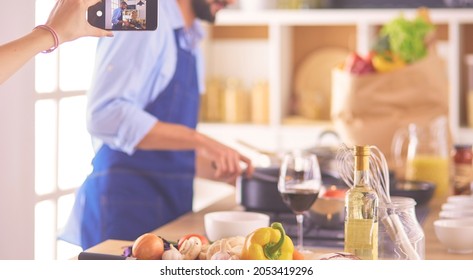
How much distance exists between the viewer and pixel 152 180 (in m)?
2.19

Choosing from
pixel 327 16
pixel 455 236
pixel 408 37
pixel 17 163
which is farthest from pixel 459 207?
pixel 327 16

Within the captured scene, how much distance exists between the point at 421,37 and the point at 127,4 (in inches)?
68.3

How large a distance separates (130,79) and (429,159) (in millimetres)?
896

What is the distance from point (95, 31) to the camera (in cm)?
135

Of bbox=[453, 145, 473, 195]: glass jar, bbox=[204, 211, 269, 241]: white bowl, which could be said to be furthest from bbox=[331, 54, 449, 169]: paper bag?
bbox=[204, 211, 269, 241]: white bowl

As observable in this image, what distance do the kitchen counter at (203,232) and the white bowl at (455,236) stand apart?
0.05 feet

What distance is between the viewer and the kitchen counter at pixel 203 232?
1.55m

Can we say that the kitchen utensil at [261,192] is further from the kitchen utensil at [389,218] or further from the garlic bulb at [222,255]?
the garlic bulb at [222,255]

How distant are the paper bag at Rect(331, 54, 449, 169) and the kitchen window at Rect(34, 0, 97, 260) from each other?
1510 mm

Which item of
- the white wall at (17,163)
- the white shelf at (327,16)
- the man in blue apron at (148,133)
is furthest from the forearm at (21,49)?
the white shelf at (327,16)

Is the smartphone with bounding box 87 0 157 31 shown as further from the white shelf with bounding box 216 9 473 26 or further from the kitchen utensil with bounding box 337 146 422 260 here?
the white shelf with bounding box 216 9 473 26

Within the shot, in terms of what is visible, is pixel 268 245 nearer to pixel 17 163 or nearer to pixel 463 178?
pixel 17 163

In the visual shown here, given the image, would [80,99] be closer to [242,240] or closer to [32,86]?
[32,86]
